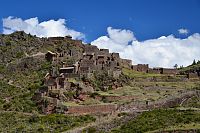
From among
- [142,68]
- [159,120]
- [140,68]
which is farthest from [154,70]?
[159,120]

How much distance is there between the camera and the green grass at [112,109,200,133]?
49.6 metres

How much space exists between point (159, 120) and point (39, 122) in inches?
502

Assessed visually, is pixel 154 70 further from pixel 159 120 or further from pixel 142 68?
pixel 159 120

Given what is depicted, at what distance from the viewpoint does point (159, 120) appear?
51.7 metres

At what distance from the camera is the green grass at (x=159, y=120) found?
1951 inches

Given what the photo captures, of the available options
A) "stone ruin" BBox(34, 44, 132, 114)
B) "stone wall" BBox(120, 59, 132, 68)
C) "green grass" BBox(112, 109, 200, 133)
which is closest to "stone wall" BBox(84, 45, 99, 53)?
"stone ruin" BBox(34, 44, 132, 114)

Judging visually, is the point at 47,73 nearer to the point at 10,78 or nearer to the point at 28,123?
the point at 10,78

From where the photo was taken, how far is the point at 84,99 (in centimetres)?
6141

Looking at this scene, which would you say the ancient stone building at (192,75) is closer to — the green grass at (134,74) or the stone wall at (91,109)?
the green grass at (134,74)

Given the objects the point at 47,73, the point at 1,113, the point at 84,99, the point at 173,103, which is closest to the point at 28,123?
the point at 1,113

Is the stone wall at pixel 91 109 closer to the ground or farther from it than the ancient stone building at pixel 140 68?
closer to the ground

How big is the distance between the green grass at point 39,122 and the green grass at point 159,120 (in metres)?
5.61

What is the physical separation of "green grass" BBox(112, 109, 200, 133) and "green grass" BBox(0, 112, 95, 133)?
5614mm

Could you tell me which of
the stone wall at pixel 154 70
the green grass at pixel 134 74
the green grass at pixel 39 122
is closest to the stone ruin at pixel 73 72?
the green grass at pixel 134 74
